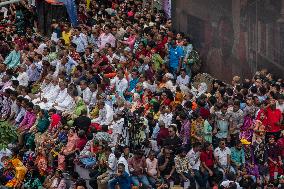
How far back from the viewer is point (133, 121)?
2197 centimetres

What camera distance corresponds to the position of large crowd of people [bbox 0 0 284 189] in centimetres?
2073

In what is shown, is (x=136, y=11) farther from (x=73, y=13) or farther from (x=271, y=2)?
(x=271, y=2)

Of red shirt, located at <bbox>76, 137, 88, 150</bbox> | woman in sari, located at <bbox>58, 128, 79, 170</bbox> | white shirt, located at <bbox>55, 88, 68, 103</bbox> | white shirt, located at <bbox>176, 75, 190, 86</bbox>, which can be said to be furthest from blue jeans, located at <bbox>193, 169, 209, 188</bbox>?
→ white shirt, located at <bbox>55, 88, 68, 103</bbox>

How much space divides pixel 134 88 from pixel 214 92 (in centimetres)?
248

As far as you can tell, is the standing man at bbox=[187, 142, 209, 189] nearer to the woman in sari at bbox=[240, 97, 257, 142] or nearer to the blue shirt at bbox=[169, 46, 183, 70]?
the woman in sari at bbox=[240, 97, 257, 142]

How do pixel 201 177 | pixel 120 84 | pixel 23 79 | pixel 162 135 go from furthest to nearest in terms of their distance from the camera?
pixel 23 79
pixel 120 84
pixel 162 135
pixel 201 177

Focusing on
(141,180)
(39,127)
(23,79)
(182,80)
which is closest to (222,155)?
(141,180)

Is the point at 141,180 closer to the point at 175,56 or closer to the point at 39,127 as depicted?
the point at 39,127

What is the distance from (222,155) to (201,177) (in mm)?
716

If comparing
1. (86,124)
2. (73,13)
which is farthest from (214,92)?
(73,13)

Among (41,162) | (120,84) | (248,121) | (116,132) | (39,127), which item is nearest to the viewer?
A: (41,162)

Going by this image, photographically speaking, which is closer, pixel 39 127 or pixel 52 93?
pixel 39 127

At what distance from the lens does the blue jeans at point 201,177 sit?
2062 centimetres

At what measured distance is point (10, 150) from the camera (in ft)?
72.6
